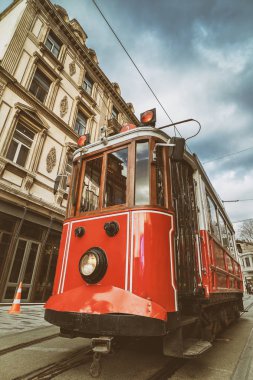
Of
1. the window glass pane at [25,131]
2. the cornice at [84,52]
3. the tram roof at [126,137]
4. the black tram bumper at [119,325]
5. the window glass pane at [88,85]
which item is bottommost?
the black tram bumper at [119,325]

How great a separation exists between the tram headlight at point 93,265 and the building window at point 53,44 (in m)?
12.1

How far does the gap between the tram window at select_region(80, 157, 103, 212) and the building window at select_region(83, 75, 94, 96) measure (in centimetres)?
1139

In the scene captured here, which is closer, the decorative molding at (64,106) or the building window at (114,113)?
the decorative molding at (64,106)

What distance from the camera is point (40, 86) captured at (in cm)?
1042

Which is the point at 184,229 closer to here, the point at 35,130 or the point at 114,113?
the point at 35,130

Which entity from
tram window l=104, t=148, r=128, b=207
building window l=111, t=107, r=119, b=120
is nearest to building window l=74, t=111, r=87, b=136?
building window l=111, t=107, r=119, b=120

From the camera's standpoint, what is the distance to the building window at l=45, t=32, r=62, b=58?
37.8 feet

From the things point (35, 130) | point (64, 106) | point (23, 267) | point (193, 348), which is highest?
point (64, 106)

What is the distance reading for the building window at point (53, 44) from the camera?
11506mm

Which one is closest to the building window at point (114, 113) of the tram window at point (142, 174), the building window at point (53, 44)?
the building window at point (53, 44)

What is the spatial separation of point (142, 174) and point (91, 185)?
0.90 metres

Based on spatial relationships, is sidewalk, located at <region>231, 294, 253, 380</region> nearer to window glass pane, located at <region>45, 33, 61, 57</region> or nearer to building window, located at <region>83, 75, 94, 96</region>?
Result: window glass pane, located at <region>45, 33, 61, 57</region>

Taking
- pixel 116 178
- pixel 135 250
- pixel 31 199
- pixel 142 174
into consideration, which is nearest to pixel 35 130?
pixel 31 199

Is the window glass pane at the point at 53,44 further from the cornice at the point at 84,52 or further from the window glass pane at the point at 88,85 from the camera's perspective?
the window glass pane at the point at 88,85
